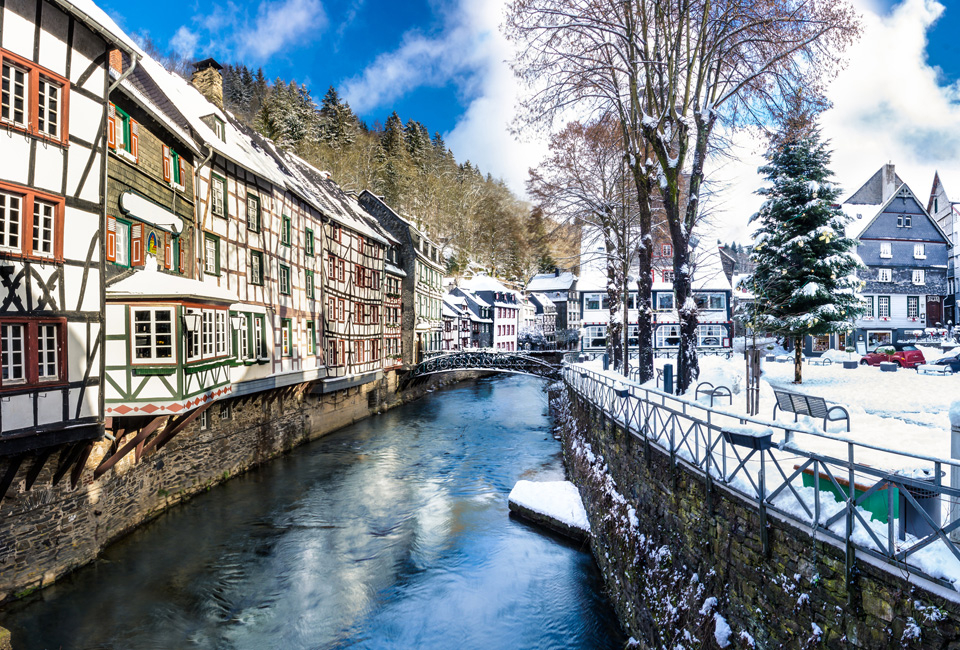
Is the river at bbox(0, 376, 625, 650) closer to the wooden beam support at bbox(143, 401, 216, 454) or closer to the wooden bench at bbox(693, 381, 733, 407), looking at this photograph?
the wooden beam support at bbox(143, 401, 216, 454)

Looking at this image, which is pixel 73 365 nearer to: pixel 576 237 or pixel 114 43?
pixel 114 43

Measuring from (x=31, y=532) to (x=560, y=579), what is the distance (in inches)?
431

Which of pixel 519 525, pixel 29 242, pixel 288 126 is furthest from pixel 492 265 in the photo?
pixel 29 242

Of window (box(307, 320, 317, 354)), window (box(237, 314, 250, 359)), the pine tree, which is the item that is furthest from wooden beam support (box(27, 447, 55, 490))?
the pine tree

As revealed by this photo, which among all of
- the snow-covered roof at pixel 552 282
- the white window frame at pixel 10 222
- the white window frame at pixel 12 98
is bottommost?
the white window frame at pixel 10 222

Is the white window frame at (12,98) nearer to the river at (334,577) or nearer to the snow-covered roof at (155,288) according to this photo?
the snow-covered roof at (155,288)

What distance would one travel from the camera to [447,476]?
20.3 meters

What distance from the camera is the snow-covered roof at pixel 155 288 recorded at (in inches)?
468

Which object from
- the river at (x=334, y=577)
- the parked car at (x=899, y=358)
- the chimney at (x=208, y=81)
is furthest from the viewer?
the parked car at (x=899, y=358)

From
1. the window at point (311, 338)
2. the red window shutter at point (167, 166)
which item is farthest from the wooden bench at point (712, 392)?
the window at point (311, 338)

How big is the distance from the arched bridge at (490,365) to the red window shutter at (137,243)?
2538 centimetres

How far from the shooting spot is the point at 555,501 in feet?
51.0

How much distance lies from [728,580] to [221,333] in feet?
45.1

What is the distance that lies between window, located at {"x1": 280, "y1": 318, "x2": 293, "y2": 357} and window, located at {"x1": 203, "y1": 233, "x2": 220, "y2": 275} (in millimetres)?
4412
